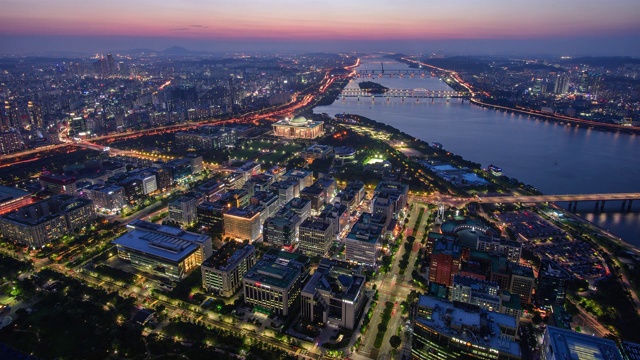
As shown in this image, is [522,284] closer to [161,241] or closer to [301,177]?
[301,177]

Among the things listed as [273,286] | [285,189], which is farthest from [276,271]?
[285,189]

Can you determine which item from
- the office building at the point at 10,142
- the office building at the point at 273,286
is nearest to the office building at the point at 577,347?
the office building at the point at 273,286

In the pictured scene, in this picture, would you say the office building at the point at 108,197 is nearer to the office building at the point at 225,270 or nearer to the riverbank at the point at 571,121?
the office building at the point at 225,270

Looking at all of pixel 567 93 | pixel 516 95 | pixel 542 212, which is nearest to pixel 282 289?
pixel 542 212

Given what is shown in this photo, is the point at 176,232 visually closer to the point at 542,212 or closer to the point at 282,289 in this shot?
the point at 282,289

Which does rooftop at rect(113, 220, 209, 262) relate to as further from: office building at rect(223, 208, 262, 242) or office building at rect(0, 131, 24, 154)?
office building at rect(0, 131, 24, 154)
